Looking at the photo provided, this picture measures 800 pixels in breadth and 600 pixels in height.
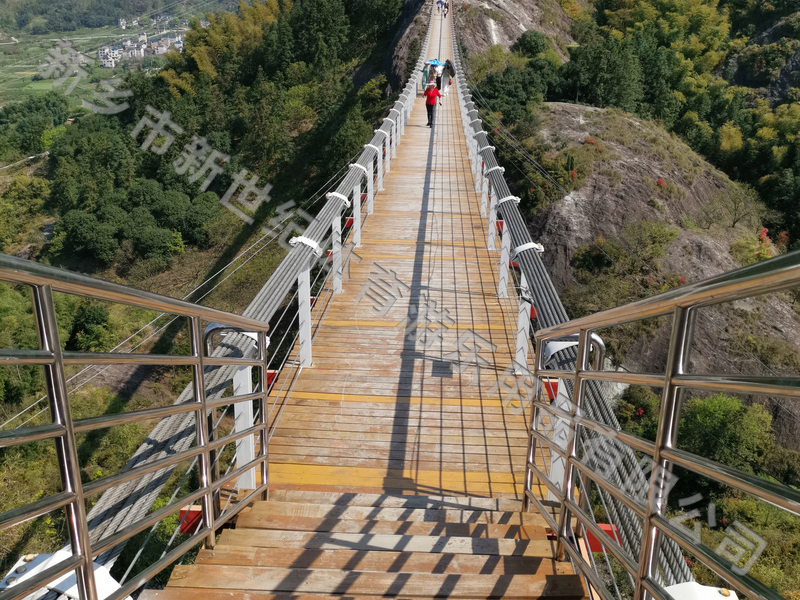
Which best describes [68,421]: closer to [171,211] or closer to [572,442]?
[572,442]

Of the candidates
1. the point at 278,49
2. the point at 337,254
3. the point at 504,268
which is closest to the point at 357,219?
the point at 337,254

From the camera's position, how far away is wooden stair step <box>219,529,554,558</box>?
88.0 inches

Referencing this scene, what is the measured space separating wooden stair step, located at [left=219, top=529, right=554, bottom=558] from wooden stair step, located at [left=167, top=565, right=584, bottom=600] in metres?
0.25

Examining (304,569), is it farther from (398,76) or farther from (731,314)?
(398,76)

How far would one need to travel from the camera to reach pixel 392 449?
11.9 ft

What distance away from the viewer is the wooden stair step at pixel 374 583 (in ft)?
6.23

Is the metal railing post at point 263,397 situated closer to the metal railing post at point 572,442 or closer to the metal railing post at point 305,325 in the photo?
the metal railing post at point 572,442

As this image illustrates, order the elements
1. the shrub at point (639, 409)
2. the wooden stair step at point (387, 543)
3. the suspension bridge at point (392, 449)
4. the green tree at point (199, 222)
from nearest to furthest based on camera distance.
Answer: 1. the suspension bridge at point (392, 449)
2. the wooden stair step at point (387, 543)
3. the shrub at point (639, 409)
4. the green tree at point (199, 222)

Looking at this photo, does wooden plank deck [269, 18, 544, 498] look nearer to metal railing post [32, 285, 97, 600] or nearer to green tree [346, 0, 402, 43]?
metal railing post [32, 285, 97, 600]

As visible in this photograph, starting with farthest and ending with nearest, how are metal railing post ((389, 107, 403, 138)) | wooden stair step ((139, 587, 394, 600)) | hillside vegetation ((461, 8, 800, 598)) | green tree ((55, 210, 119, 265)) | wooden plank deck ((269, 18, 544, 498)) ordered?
green tree ((55, 210, 119, 265))
hillside vegetation ((461, 8, 800, 598))
metal railing post ((389, 107, 403, 138))
wooden plank deck ((269, 18, 544, 498))
wooden stair step ((139, 587, 394, 600))

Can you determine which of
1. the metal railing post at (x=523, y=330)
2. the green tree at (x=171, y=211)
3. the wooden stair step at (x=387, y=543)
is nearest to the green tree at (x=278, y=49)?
the green tree at (x=171, y=211)

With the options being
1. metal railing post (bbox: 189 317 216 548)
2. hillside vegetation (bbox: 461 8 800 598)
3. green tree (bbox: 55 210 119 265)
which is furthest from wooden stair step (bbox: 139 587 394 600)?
green tree (bbox: 55 210 119 265)

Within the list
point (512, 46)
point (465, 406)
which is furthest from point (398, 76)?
point (465, 406)

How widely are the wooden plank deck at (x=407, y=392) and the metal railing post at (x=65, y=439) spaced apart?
6.71 feet
